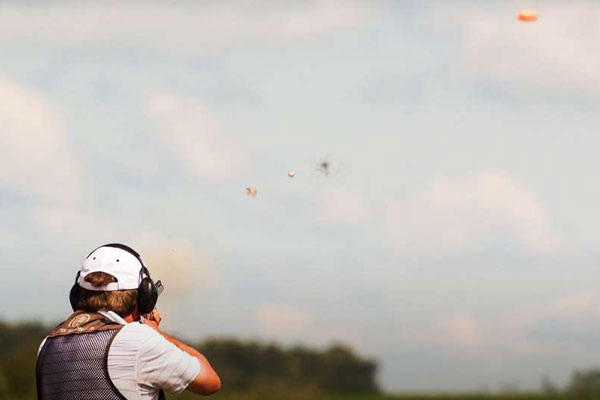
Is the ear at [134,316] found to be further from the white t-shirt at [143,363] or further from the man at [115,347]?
the white t-shirt at [143,363]

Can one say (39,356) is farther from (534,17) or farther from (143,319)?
(534,17)

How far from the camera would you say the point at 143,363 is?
8.95 m

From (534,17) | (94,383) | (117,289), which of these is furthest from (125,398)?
(534,17)

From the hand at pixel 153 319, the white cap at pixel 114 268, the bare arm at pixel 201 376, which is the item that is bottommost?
the bare arm at pixel 201 376

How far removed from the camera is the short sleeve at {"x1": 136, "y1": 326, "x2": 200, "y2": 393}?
8945mm

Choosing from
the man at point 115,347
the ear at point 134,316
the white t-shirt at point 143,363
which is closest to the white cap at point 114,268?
the man at point 115,347

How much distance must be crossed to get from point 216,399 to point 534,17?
17.7 metres

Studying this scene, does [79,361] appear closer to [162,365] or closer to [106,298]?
[106,298]

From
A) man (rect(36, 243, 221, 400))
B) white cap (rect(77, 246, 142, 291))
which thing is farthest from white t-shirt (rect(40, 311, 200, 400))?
white cap (rect(77, 246, 142, 291))

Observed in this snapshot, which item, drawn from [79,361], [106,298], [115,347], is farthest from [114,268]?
[79,361]

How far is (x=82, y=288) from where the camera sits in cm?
922

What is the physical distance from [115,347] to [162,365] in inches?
14.3

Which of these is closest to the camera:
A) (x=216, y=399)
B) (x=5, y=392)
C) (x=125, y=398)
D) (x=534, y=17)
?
(x=125, y=398)

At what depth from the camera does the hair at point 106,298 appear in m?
9.15
